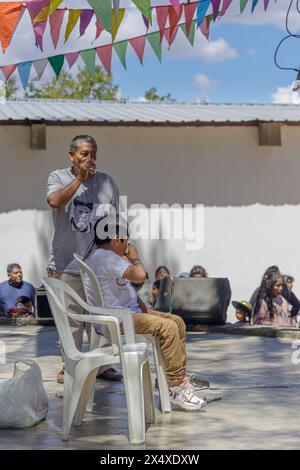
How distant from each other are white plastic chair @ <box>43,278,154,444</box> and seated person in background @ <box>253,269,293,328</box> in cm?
681

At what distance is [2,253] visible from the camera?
1672cm

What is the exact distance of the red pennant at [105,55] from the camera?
10688mm

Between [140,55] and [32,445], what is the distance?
5723mm

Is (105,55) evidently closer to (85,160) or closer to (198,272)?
(85,160)

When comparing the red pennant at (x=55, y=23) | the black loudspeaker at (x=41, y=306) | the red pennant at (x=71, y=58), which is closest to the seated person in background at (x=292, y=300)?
the black loudspeaker at (x=41, y=306)

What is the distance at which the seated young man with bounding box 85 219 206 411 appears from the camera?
6984 millimetres

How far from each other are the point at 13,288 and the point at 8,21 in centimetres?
651

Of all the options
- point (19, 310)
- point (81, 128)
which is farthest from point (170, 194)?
point (19, 310)

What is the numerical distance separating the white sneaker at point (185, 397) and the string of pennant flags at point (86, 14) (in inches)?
113


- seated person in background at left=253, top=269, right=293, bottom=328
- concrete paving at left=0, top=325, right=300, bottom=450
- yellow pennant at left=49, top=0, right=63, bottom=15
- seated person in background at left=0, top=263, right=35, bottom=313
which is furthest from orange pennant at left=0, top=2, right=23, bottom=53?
seated person in background at left=0, top=263, right=35, bottom=313

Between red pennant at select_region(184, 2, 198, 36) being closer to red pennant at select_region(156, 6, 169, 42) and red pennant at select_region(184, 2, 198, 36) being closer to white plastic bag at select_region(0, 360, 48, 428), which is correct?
red pennant at select_region(156, 6, 169, 42)
